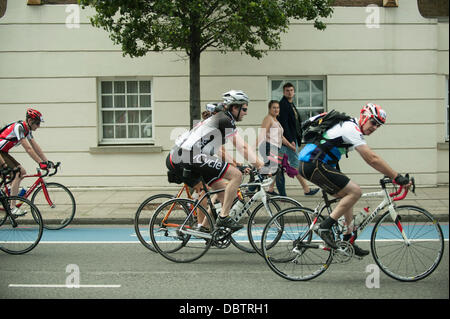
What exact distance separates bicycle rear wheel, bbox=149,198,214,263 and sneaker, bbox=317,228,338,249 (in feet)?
4.62

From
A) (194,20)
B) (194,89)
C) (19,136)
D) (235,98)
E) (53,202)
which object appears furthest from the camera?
(194,89)

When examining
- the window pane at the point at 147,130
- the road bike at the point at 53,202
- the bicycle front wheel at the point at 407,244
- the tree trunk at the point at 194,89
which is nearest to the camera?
the bicycle front wheel at the point at 407,244

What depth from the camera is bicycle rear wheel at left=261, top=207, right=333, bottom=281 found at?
525cm

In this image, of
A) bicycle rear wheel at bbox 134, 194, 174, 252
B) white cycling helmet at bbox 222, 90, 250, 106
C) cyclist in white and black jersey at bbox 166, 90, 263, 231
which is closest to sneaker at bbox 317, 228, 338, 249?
cyclist in white and black jersey at bbox 166, 90, 263, 231

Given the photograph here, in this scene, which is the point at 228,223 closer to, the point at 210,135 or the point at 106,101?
the point at 210,135

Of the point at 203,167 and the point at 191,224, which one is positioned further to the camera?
the point at 191,224

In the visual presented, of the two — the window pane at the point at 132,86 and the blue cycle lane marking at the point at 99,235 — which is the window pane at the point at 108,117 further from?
the blue cycle lane marking at the point at 99,235

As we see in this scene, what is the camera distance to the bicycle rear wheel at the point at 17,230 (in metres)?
6.55

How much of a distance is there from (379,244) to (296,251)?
0.82m

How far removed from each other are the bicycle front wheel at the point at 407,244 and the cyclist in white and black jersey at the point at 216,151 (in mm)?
1548

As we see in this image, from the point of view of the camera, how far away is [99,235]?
7.80 m

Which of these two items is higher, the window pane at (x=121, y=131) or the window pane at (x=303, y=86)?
the window pane at (x=303, y=86)

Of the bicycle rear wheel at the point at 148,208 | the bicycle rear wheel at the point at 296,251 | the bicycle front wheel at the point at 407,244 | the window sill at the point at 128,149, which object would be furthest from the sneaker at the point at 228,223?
the window sill at the point at 128,149

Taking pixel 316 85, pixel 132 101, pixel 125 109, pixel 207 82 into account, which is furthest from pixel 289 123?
pixel 125 109
